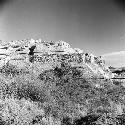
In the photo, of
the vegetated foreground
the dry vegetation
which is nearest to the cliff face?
the vegetated foreground

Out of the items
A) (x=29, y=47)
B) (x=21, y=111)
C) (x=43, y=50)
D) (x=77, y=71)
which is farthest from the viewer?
(x=29, y=47)

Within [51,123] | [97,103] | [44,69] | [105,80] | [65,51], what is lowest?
[51,123]

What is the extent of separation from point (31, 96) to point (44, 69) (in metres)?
11.8

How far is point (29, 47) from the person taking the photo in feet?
132

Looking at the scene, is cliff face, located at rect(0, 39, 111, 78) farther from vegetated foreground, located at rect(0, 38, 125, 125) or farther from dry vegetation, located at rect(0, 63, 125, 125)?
dry vegetation, located at rect(0, 63, 125, 125)

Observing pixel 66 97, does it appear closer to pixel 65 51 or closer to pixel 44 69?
pixel 44 69

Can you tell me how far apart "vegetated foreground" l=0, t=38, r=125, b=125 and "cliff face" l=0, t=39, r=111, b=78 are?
3.71 feet

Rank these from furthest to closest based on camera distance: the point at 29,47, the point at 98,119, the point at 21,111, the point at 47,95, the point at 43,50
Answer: the point at 29,47, the point at 43,50, the point at 47,95, the point at 21,111, the point at 98,119

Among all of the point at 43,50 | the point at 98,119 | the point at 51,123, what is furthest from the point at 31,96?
the point at 43,50

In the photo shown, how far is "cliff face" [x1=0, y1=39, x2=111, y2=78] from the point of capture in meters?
30.8

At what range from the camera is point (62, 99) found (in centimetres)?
1814

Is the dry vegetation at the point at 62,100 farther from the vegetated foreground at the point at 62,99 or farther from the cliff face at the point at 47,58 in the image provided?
the cliff face at the point at 47,58

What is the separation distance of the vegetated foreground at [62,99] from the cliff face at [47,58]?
3.71ft

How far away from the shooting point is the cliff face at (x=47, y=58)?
30.8 metres
